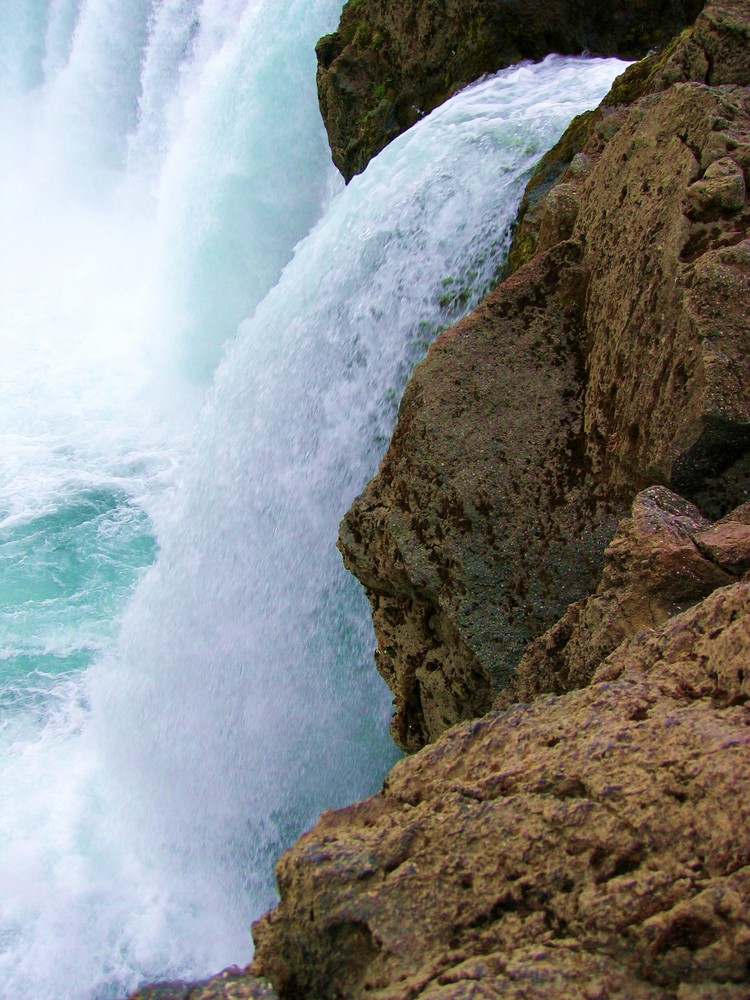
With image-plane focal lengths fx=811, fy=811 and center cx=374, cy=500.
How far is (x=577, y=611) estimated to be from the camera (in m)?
3.12

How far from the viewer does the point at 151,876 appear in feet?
19.8

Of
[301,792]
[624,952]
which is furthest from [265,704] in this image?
[624,952]

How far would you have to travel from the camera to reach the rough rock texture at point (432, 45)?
8.12 metres

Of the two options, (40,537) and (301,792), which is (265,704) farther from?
(40,537)

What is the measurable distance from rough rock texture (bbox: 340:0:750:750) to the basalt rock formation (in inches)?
46.5

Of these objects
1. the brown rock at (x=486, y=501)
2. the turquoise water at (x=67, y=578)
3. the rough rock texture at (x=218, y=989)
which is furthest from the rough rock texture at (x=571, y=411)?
the turquoise water at (x=67, y=578)

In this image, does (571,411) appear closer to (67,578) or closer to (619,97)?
(619,97)

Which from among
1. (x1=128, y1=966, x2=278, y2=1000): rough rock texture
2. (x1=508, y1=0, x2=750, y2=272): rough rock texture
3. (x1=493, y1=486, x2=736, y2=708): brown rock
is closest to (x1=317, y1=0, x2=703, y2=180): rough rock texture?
(x1=508, y1=0, x2=750, y2=272): rough rock texture

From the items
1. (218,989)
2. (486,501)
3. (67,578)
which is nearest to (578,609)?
(486,501)

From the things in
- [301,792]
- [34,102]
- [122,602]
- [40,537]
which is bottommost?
[301,792]

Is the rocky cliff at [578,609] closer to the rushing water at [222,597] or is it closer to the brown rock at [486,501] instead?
the brown rock at [486,501]

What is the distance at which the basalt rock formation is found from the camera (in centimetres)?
165

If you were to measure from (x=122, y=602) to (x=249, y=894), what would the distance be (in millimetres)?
3732

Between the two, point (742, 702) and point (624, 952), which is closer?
point (624, 952)
